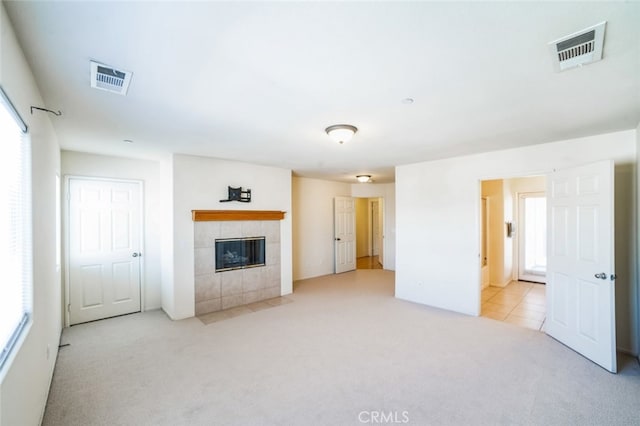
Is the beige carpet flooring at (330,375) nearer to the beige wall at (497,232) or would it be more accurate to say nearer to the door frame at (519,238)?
the beige wall at (497,232)

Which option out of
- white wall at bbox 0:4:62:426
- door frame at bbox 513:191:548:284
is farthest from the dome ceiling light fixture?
door frame at bbox 513:191:548:284

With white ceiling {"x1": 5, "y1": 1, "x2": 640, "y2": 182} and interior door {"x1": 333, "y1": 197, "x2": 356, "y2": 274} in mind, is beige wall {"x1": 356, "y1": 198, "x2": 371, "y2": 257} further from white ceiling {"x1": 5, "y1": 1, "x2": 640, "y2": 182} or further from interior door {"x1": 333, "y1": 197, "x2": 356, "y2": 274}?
white ceiling {"x1": 5, "y1": 1, "x2": 640, "y2": 182}

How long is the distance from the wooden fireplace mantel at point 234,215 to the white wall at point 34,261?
189cm

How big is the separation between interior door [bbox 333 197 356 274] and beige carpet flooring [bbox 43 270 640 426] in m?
3.46

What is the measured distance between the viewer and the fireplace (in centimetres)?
484

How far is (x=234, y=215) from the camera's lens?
16.1 feet

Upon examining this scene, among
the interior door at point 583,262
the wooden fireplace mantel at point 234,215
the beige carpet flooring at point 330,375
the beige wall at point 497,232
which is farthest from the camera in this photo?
the beige wall at point 497,232

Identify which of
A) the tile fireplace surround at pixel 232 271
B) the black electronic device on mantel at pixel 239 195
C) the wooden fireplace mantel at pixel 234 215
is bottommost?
the tile fireplace surround at pixel 232 271

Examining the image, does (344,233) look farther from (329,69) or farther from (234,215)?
(329,69)

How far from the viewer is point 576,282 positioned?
129 inches

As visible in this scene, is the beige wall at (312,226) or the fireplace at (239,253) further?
the beige wall at (312,226)

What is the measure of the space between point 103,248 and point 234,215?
2003mm

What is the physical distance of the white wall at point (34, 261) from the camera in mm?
1433

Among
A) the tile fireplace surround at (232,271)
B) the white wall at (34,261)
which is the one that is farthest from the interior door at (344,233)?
the white wall at (34,261)
